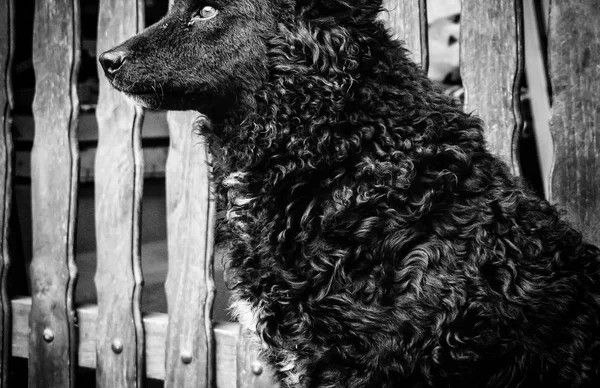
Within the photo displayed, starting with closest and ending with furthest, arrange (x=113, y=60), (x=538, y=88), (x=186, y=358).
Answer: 1. (x=113, y=60)
2. (x=186, y=358)
3. (x=538, y=88)

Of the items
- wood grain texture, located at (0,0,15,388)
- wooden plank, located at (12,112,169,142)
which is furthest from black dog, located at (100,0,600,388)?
wooden plank, located at (12,112,169,142)

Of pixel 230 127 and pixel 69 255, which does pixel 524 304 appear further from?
pixel 69 255

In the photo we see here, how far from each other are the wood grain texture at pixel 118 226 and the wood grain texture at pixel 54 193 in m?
0.16

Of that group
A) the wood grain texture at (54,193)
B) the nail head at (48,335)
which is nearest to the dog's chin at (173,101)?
the wood grain texture at (54,193)

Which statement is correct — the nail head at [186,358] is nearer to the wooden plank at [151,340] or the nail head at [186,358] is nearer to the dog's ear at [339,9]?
the wooden plank at [151,340]

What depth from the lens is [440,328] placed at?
1.52 meters

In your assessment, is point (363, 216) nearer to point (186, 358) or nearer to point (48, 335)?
point (186, 358)

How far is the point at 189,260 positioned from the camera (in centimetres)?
246

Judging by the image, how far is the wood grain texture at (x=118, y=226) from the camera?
8.33 feet

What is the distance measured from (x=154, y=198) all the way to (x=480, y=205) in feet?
8.21

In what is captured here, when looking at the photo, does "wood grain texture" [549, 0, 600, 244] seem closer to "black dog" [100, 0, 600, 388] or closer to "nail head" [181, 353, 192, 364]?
"black dog" [100, 0, 600, 388]

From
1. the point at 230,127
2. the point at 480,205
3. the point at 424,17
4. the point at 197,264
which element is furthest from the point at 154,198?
the point at 480,205

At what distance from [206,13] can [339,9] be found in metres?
0.43

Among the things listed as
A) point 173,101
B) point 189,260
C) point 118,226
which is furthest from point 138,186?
point 173,101
